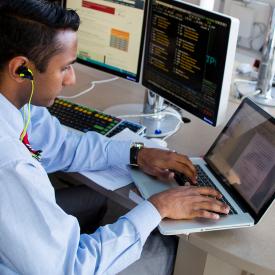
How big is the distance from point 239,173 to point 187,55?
17.0 inches

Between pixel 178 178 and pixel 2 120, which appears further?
pixel 178 178

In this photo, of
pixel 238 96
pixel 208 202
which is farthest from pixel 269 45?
pixel 208 202

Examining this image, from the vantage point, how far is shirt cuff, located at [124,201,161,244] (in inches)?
42.3

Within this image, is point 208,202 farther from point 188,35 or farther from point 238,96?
point 238,96

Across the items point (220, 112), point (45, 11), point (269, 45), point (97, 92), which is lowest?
point (97, 92)

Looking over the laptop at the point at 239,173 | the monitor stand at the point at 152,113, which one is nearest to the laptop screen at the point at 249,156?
the laptop at the point at 239,173

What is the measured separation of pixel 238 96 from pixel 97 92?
Answer: 57cm

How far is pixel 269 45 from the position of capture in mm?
1828

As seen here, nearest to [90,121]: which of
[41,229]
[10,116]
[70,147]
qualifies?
[70,147]

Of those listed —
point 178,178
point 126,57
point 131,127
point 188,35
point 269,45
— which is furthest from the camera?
point 269,45

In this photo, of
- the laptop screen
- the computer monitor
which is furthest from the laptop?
the computer monitor

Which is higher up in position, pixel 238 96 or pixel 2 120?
pixel 2 120

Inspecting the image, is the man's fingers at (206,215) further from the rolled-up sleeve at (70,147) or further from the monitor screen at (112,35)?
the monitor screen at (112,35)

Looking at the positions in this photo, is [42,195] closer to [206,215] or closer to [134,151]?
[206,215]
